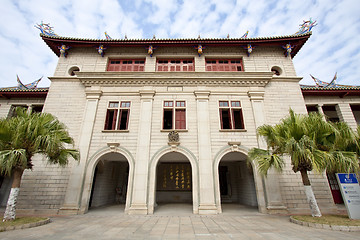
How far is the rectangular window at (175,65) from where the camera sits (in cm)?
1352

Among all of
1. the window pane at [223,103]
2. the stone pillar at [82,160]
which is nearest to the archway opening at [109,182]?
the stone pillar at [82,160]

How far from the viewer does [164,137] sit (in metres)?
11.1

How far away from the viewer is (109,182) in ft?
45.8

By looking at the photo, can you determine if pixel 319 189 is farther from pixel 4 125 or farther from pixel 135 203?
pixel 4 125

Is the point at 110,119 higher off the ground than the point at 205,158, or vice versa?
the point at 110,119

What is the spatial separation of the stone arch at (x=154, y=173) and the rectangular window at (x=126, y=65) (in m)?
6.96

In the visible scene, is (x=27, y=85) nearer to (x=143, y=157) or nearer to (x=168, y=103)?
(x=168, y=103)

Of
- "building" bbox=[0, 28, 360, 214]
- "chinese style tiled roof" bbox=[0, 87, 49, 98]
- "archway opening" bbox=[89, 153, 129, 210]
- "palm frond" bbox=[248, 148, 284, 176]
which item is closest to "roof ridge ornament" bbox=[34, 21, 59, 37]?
"building" bbox=[0, 28, 360, 214]

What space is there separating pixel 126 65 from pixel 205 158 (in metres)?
9.63

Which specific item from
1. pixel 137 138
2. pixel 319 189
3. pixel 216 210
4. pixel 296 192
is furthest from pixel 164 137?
pixel 319 189

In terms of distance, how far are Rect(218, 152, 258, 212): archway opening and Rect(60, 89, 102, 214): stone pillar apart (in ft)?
30.9

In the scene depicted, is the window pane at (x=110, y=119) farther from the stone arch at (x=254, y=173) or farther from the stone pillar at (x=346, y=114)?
the stone pillar at (x=346, y=114)

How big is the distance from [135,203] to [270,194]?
781cm

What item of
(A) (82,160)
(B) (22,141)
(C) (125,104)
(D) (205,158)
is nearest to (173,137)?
(D) (205,158)
